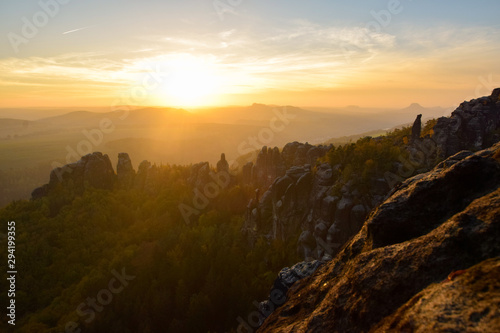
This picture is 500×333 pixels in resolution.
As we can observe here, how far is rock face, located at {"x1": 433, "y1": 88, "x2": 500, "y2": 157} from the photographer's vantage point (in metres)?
50.3

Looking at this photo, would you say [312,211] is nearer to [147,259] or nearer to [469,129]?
[469,129]

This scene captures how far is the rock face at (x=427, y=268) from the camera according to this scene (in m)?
6.34

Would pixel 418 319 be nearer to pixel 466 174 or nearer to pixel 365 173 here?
pixel 466 174

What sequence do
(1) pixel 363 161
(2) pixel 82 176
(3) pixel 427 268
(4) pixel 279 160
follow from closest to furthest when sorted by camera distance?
(3) pixel 427 268 → (1) pixel 363 161 → (4) pixel 279 160 → (2) pixel 82 176

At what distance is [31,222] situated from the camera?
8362 centimetres

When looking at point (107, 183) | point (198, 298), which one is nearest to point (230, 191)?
point (198, 298)

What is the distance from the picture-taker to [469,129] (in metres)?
52.6

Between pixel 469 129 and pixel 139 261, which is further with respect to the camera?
pixel 139 261

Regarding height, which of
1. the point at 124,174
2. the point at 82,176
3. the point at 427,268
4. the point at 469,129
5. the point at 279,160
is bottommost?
the point at 124,174

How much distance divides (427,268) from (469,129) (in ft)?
192

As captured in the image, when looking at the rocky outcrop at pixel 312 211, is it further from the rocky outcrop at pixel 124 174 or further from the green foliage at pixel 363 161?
the rocky outcrop at pixel 124 174

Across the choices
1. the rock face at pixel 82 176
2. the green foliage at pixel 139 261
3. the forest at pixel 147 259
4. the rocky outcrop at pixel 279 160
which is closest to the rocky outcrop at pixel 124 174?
the rock face at pixel 82 176

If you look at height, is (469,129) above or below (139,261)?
above

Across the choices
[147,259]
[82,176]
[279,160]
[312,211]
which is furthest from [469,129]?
[82,176]
